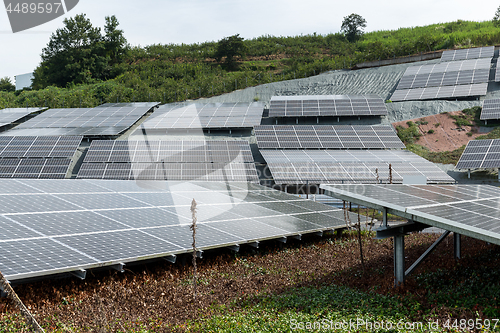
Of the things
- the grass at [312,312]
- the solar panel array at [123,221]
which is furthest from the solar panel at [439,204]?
the solar panel array at [123,221]

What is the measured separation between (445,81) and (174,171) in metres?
37.3

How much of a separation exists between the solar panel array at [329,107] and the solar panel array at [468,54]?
65.8 feet

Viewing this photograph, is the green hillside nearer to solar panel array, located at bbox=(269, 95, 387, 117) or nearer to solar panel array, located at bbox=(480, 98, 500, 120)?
solar panel array, located at bbox=(269, 95, 387, 117)

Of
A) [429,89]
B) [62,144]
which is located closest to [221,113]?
[62,144]

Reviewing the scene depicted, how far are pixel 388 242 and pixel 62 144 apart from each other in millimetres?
28286

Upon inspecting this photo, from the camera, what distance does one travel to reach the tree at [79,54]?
7269 centimetres

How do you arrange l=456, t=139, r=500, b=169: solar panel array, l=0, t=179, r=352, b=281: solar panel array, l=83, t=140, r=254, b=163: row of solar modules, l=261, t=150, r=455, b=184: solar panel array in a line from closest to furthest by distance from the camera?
l=0, t=179, r=352, b=281: solar panel array < l=261, t=150, r=455, b=184: solar panel array < l=456, t=139, r=500, b=169: solar panel array < l=83, t=140, r=254, b=163: row of solar modules

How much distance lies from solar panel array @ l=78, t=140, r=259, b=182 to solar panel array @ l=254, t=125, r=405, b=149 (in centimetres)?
330

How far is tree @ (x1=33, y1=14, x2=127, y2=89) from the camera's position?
238 feet

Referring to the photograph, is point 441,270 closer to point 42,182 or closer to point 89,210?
point 89,210

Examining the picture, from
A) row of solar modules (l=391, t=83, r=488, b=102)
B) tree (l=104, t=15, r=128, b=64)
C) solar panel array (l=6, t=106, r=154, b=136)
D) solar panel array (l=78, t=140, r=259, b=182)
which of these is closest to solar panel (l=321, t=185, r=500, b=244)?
solar panel array (l=78, t=140, r=259, b=182)

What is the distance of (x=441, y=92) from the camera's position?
47625 millimetres

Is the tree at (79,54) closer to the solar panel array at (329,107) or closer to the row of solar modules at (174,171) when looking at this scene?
the solar panel array at (329,107)

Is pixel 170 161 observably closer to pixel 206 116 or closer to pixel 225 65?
pixel 206 116
